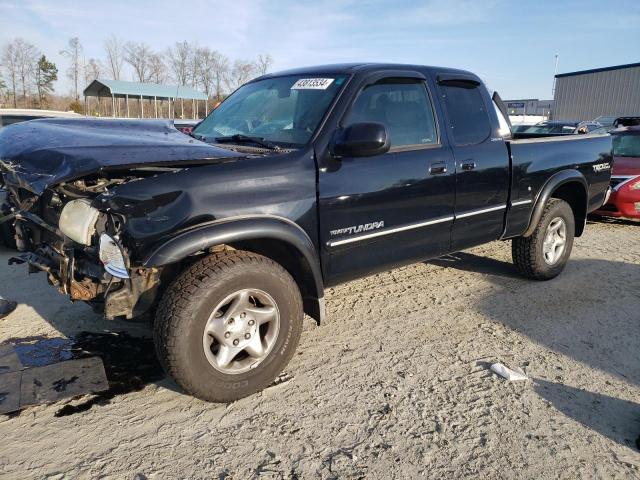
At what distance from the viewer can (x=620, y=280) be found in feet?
16.3

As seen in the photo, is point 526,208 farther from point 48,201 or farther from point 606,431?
point 48,201

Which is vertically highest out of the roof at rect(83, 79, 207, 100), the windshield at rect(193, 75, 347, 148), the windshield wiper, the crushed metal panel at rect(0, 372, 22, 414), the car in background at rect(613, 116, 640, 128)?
the roof at rect(83, 79, 207, 100)

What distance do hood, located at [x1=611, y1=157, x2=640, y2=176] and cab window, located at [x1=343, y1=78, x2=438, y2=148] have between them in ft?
17.8

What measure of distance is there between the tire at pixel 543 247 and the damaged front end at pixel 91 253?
140 inches

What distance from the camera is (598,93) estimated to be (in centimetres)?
3312

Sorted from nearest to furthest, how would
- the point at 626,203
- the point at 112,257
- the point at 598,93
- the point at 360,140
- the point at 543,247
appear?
1. the point at 112,257
2. the point at 360,140
3. the point at 543,247
4. the point at 626,203
5. the point at 598,93

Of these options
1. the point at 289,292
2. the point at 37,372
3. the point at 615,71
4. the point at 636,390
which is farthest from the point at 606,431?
the point at 615,71

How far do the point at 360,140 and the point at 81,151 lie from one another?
154 cm

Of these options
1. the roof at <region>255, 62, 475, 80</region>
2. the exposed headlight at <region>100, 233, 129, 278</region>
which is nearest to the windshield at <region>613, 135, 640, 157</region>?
the roof at <region>255, 62, 475, 80</region>

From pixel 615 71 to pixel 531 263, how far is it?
33.6 metres

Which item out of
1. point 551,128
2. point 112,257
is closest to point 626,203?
point 112,257

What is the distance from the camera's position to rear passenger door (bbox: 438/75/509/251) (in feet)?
12.7

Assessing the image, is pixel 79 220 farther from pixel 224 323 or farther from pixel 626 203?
pixel 626 203

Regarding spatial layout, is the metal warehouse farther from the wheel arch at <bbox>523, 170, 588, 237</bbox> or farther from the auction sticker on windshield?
the auction sticker on windshield
